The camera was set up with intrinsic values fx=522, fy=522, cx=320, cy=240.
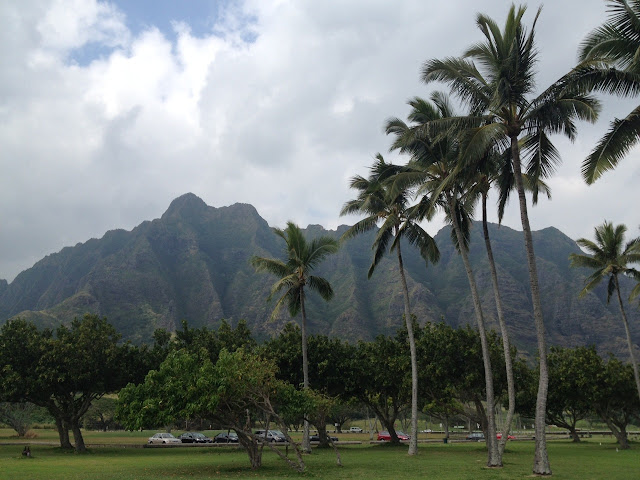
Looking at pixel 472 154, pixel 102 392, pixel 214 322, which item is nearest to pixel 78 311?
pixel 214 322

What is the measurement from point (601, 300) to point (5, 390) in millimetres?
172362

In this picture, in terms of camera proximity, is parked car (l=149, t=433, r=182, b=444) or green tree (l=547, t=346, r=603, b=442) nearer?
green tree (l=547, t=346, r=603, b=442)

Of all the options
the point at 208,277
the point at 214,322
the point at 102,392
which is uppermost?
the point at 208,277

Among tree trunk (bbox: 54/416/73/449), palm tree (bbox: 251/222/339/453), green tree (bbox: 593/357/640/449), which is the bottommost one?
tree trunk (bbox: 54/416/73/449)

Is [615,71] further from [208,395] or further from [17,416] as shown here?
[17,416]

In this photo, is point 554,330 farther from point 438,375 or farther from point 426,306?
point 438,375

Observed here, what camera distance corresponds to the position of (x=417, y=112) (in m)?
27.0

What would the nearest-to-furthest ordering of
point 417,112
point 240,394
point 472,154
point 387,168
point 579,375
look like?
point 472,154 → point 240,394 → point 417,112 → point 387,168 → point 579,375

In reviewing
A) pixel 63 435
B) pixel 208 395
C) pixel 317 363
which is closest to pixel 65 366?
pixel 63 435

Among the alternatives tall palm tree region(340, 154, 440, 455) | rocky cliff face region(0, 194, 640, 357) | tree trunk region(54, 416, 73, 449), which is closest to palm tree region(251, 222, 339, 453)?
tall palm tree region(340, 154, 440, 455)

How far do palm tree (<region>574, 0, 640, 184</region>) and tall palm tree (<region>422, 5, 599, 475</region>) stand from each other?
5.17 feet

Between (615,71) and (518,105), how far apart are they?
163 inches

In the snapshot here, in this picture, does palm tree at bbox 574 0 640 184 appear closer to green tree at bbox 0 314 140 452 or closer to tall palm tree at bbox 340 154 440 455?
tall palm tree at bbox 340 154 440 455

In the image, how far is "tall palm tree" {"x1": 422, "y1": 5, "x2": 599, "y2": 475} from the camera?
62.0ft
